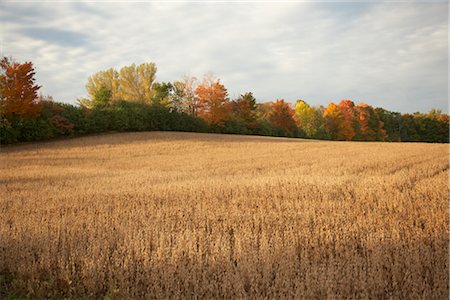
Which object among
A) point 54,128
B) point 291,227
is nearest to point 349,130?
point 54,128

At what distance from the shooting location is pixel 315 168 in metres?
21.1

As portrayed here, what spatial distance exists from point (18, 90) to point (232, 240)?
38548 millimetres

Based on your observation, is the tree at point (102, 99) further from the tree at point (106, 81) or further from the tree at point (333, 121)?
the tree at point (333, 121)

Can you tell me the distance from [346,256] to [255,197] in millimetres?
5791

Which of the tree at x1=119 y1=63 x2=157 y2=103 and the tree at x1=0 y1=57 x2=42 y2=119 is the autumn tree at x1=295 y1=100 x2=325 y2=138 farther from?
the tree at x1=0 y1=57 x2=42 y2=119

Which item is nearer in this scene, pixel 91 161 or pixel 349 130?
pixel 91 161

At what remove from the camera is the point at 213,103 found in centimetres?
5978

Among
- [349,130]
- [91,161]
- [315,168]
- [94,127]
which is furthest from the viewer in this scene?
[349,130]

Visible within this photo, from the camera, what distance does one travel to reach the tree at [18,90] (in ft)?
124

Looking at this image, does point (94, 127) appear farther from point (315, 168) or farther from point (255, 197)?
point (255, 197)

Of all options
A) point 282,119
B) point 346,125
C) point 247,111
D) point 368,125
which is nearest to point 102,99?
point 247,111

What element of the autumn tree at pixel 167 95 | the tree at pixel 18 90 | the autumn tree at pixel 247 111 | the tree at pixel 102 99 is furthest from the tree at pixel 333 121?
the tree at pixel 18 90

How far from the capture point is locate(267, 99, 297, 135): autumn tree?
2793 inches

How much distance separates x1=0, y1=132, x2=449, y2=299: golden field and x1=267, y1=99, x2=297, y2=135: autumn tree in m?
55.3
